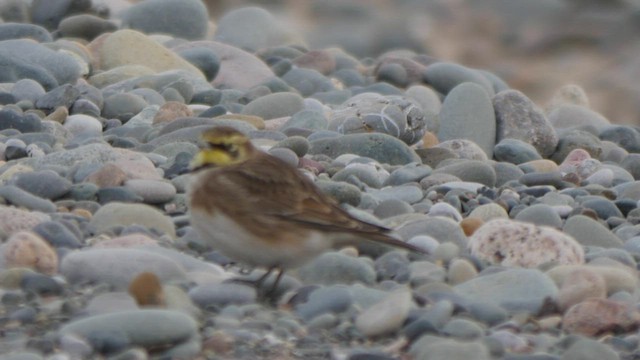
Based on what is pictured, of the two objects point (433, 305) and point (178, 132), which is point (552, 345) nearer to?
point (433, 305)

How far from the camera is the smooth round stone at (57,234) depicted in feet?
24.0

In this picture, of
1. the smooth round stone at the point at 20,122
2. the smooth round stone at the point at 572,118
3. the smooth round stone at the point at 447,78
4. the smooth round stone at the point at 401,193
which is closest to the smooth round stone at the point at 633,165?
the smooth round stone at the point at 572,118

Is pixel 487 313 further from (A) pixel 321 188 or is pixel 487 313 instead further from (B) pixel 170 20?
(B) pixel 170 20

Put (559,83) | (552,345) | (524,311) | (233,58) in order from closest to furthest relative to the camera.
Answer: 1. (552,345)
2. (524,311)
3. (233,58)
4. (559,83)

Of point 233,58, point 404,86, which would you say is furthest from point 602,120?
point 233,58

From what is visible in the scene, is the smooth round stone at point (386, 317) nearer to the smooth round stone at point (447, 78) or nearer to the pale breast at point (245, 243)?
the pale breast at point (245, 243)

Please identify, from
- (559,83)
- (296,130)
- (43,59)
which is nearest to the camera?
(296,130)

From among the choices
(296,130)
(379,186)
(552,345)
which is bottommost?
(552,345)

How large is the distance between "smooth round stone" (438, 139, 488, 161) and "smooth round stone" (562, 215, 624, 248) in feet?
7.54

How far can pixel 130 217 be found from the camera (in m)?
7.87

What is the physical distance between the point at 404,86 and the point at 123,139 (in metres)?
4.66

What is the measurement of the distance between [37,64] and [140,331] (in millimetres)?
6343

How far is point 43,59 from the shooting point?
39.0ft

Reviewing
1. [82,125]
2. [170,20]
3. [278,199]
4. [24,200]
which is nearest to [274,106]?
[82,125]
